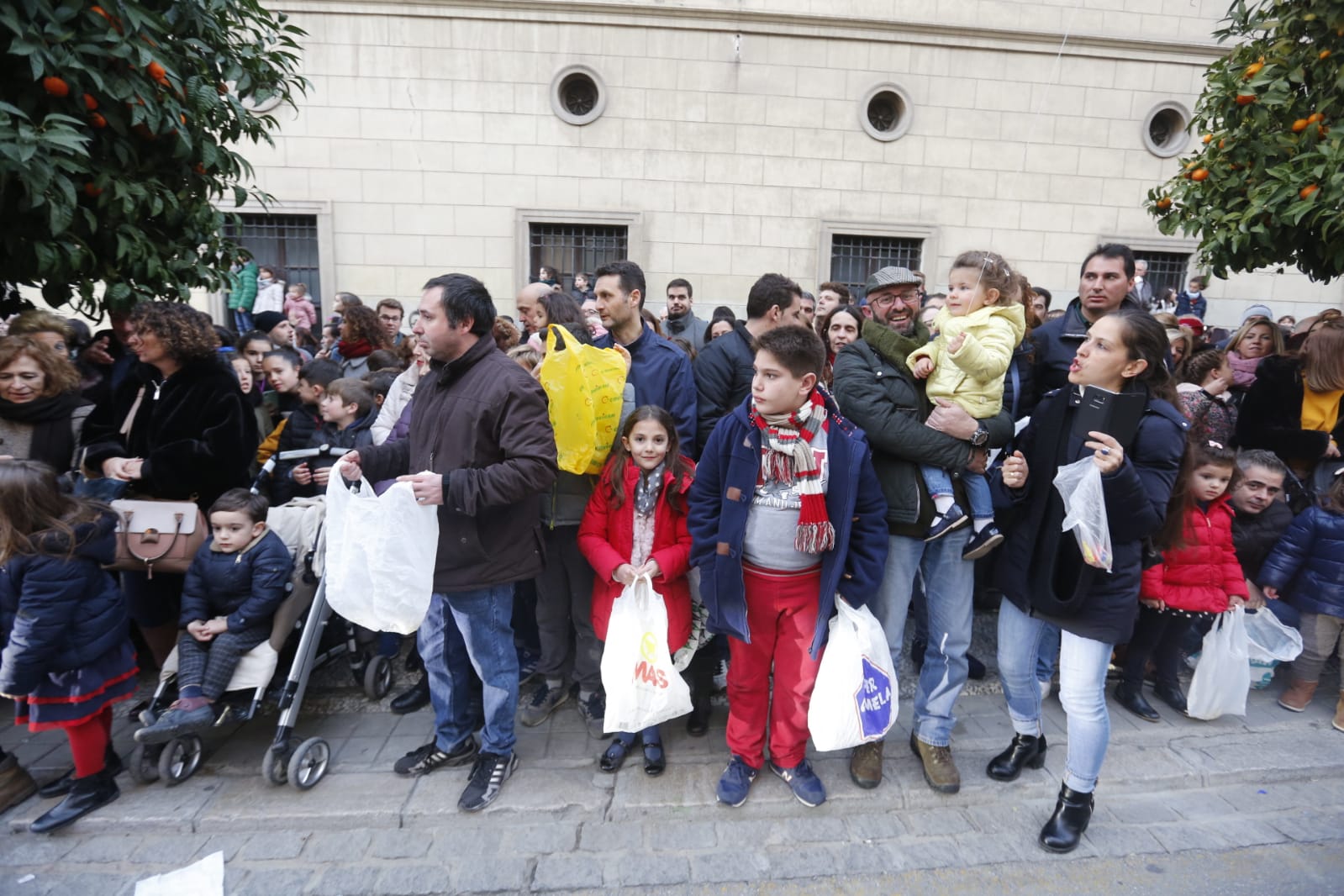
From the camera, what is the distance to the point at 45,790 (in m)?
3.03

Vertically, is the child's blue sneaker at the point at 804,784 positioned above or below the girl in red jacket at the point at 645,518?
below

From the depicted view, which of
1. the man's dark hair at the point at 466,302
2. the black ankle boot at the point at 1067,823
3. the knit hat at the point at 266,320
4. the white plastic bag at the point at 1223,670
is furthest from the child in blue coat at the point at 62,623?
the knit hat at the point at 266,320

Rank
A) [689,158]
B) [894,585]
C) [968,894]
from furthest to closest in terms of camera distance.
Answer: [689,158] < [894,585] < [968,894]

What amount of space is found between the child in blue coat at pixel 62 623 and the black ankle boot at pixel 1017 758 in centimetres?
397

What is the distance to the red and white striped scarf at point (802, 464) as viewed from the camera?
2.84 meters

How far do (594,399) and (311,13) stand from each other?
1030 cm

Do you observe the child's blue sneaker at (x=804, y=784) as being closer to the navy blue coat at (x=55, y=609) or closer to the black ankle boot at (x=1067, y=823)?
the black ankle boot at (x=1067, y=823)

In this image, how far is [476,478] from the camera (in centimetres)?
265

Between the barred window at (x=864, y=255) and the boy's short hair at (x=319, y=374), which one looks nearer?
the boy's short hair at (x=319, y=374)

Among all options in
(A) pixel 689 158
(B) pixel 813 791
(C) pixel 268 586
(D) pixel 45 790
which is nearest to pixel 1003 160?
(A) pixel 689 158

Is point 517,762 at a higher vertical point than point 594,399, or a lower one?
lower

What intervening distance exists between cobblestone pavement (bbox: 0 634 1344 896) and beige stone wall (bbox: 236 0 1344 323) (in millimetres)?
8828

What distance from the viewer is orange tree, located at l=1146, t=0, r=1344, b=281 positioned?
10.8 ft

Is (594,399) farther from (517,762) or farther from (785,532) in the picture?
(517,762)
